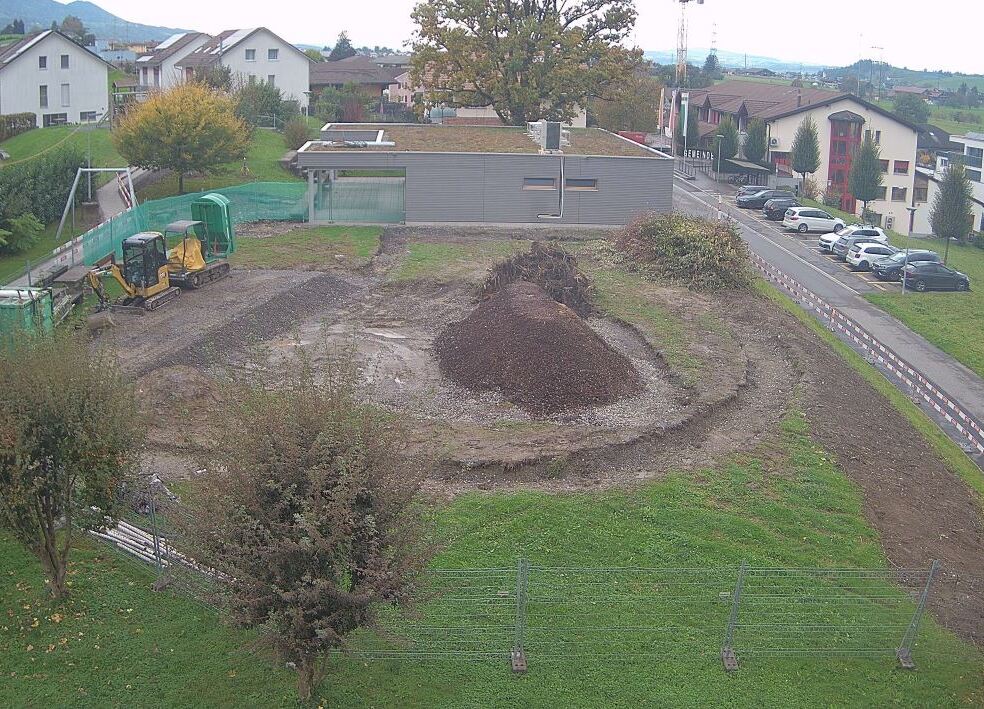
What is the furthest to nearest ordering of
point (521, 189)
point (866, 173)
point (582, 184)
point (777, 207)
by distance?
point (866, 173) → point (777, 207) → point (582, 184) → point (521, 189)

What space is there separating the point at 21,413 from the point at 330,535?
422 cm

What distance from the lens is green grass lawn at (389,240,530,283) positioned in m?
30.9

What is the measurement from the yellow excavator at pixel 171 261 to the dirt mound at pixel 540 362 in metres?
8.67

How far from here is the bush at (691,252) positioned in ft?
101

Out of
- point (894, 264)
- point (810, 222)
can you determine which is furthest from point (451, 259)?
point (810, 222)

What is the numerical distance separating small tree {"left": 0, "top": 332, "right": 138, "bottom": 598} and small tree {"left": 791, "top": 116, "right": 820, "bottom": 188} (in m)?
52.1

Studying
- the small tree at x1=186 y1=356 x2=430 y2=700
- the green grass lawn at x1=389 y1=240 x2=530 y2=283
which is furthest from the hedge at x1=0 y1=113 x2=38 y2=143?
the small tree at x1=186 y1=356 x2=430 y2=700

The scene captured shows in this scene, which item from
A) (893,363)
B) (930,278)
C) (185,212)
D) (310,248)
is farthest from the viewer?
(185,212)

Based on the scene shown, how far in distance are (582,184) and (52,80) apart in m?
33.0

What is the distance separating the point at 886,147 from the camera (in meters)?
60.5

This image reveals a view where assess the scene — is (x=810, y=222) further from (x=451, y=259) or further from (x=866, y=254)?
(x=451, y=259)

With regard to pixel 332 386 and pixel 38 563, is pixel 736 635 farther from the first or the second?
pixel 38 563

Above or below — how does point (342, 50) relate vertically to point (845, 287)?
above

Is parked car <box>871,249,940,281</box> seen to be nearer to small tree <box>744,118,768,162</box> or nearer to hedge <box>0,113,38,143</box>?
small tree <box>744,118,768,162</box>
